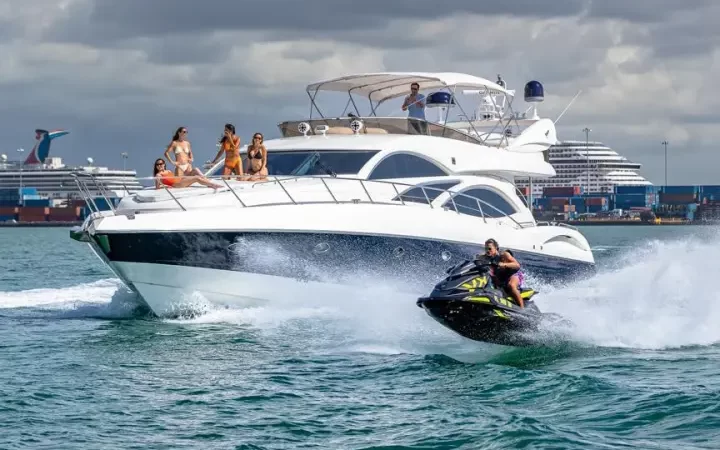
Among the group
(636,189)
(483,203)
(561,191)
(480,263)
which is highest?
(636,189)

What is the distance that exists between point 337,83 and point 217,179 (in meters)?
5.89

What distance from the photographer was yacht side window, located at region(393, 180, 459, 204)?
59.0 ft

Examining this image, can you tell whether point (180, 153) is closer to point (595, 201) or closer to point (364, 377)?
point (364, 377)

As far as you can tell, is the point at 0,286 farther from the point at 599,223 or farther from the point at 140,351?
the point at 599,223

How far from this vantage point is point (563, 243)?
2100 cm

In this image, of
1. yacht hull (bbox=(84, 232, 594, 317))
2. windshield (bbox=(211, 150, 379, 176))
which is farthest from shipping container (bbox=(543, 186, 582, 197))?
yacht hull (bbox=(84, 232, 594, 317))

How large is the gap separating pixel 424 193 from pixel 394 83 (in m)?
5.72

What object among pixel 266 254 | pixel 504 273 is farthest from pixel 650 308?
pixel 266 254

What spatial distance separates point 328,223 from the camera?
53.7ft

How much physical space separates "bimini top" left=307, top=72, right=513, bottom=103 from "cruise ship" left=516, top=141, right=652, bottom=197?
120557 mm

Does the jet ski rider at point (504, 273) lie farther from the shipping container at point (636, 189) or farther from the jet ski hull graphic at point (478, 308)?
the shipping container at point (636, 189)

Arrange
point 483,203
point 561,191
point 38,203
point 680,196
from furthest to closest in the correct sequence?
point 38,203 → point 680,196 → point 561,191 → point 483,203

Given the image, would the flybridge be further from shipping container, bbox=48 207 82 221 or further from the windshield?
shipping container, bbox=48 207 82 221

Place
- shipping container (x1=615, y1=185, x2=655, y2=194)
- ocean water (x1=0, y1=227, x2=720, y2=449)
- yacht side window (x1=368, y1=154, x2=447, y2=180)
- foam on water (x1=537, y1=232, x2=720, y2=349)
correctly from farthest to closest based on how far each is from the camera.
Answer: shipping container (x1=615, y1=185, x2=655, y2=194)
yacht side window (x1=368, y1=154, x2=447, y2=180)
foam on water (x1=537, y1=232, x2=720, y2=349)
ocean water (x1=0, y1=227, x2=720, y2=449)
